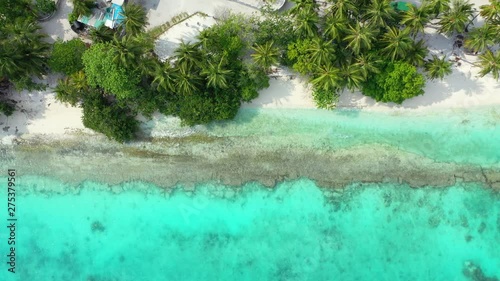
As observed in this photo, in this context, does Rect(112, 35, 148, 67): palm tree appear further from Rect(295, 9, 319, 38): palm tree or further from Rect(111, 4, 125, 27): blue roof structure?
Rect(295, 9, 319, 38): palm tree

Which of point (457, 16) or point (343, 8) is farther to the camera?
point (457, 16)

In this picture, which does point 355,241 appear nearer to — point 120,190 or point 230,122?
point 230,122

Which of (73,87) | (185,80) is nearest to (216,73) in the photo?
(185,80)

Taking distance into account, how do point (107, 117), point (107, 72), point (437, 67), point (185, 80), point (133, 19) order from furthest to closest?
point (107, 117) < point (133, 19) < point (107, 72) < point (437, 67) < point (185, 80)

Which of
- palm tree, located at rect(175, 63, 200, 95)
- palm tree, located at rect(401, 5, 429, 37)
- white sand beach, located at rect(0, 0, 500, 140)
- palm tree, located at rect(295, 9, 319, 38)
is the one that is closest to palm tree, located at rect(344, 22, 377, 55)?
palm tree, located at rect(295, 9, 319, 38)

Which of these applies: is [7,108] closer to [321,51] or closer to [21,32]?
[21,32]

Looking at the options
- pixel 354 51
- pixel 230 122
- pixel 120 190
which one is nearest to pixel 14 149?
pixel 120 190

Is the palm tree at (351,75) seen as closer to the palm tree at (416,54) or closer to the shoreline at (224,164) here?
the palm tree at (416,54)
